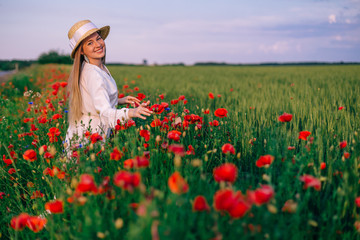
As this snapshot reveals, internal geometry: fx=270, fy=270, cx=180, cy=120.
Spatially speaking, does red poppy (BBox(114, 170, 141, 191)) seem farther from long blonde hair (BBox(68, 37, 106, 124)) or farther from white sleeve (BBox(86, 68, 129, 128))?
long blonde hair (BBox(68, 37, 106, 124))

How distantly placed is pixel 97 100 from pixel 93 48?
0.56 meters

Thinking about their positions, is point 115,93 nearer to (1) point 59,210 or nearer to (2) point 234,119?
Result: (2) point 234,119

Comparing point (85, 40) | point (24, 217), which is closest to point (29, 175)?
point (85, 40)

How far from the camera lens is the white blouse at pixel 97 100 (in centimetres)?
207

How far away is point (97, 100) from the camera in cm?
218

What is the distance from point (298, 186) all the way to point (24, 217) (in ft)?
4.08

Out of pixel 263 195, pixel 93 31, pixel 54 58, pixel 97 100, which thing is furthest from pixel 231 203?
pixel 54 58

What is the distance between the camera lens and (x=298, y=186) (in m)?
1.36

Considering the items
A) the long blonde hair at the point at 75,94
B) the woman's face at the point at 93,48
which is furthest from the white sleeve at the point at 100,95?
the woman's face at the point at 93,48

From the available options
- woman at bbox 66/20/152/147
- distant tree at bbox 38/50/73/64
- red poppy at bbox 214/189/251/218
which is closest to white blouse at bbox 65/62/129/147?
woman at bbox 66/20/152/147

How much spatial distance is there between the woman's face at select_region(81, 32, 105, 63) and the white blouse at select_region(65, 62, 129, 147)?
0.09m

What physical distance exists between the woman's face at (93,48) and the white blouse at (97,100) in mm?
92

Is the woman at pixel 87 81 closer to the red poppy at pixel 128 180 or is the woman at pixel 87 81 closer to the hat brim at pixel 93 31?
the hat brim at pixel 93 31

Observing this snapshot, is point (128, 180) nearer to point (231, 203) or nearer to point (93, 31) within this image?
point (231, 203)
